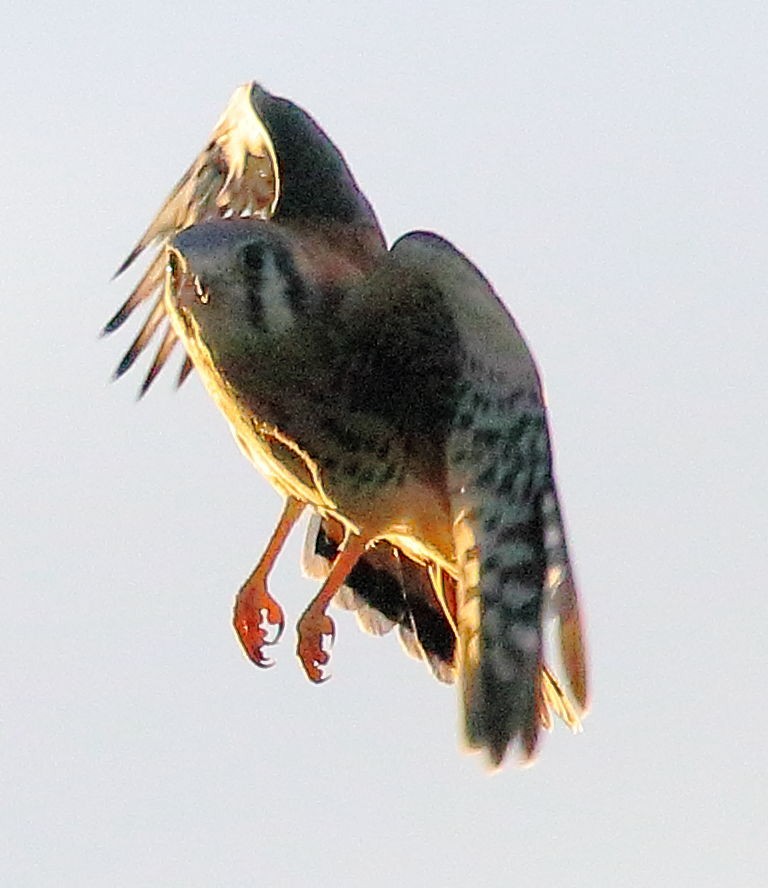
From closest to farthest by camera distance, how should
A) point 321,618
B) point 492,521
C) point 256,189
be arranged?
point 492,521 < point 321,618 < point 256,189

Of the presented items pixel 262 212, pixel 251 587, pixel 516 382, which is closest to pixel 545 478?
pixel 516 382

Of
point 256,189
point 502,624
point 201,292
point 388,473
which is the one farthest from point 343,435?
point 256,189

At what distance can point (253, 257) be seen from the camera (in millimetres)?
5816

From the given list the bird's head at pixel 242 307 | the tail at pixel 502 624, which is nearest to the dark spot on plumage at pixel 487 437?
the tail at pixel 502 624

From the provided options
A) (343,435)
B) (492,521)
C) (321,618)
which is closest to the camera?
(492,521)

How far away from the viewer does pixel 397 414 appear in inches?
235

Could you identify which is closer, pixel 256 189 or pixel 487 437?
pixel 487 437

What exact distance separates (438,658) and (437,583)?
0.82 feet

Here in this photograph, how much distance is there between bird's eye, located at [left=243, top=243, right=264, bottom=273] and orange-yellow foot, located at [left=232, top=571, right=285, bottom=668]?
67 centimetres

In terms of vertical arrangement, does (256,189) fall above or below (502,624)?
above

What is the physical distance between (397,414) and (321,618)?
0.40 metres

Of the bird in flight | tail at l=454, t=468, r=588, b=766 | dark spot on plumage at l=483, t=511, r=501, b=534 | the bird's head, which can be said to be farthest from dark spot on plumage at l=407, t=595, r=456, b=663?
the bird's head

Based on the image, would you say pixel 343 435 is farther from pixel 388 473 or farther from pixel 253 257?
pixel 253 257

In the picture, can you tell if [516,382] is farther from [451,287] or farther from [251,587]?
[251,587]
